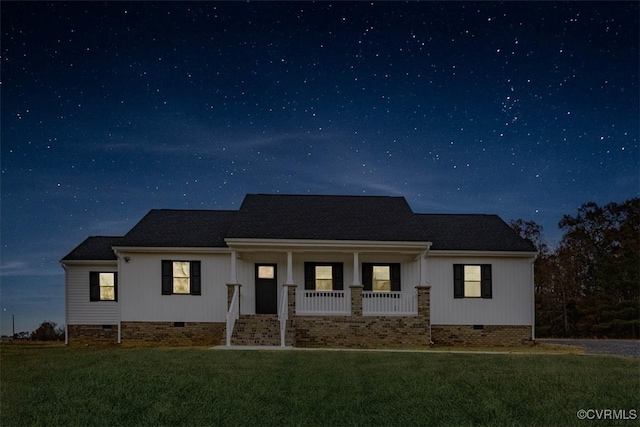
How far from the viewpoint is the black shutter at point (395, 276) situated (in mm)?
22297

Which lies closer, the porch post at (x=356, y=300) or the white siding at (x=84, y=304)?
the porch post at (x=356, y=300)

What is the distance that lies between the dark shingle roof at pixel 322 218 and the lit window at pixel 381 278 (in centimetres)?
180

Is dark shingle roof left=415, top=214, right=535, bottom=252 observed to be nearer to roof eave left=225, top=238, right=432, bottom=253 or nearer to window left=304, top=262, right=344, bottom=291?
roof eave left=225, top=238, right=432, bottom=253

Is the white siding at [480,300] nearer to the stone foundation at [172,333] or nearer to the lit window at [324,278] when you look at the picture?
the lit window at [324,278]

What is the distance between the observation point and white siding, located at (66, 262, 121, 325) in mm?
22859

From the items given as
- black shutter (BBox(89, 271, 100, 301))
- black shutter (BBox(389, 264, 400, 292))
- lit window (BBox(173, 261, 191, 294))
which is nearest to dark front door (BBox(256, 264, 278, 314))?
lit window (BBox(173, 261, 191, 294))

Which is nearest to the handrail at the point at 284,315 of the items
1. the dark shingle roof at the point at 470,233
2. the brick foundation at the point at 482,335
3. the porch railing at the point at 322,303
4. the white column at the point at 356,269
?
the porch railing at the point at 322,303

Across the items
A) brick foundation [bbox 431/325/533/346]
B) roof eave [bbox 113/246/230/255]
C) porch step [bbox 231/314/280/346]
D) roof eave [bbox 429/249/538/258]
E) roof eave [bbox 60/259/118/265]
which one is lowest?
brick foundation [bbox 431/325/533/346]

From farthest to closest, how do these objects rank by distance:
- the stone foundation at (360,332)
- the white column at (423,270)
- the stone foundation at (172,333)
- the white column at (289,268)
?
the stone foundation at (172,333)
the white column at (423,270)
the white column at (289,268)
the stone foundation at (360,332)

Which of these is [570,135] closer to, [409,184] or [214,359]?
[409,184]

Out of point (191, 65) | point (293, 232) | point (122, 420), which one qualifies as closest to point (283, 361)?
point (122, 420)

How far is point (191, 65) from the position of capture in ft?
66.9

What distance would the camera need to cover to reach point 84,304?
75.0 ft

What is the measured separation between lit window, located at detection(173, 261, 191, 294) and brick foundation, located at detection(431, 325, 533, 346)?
921cm
